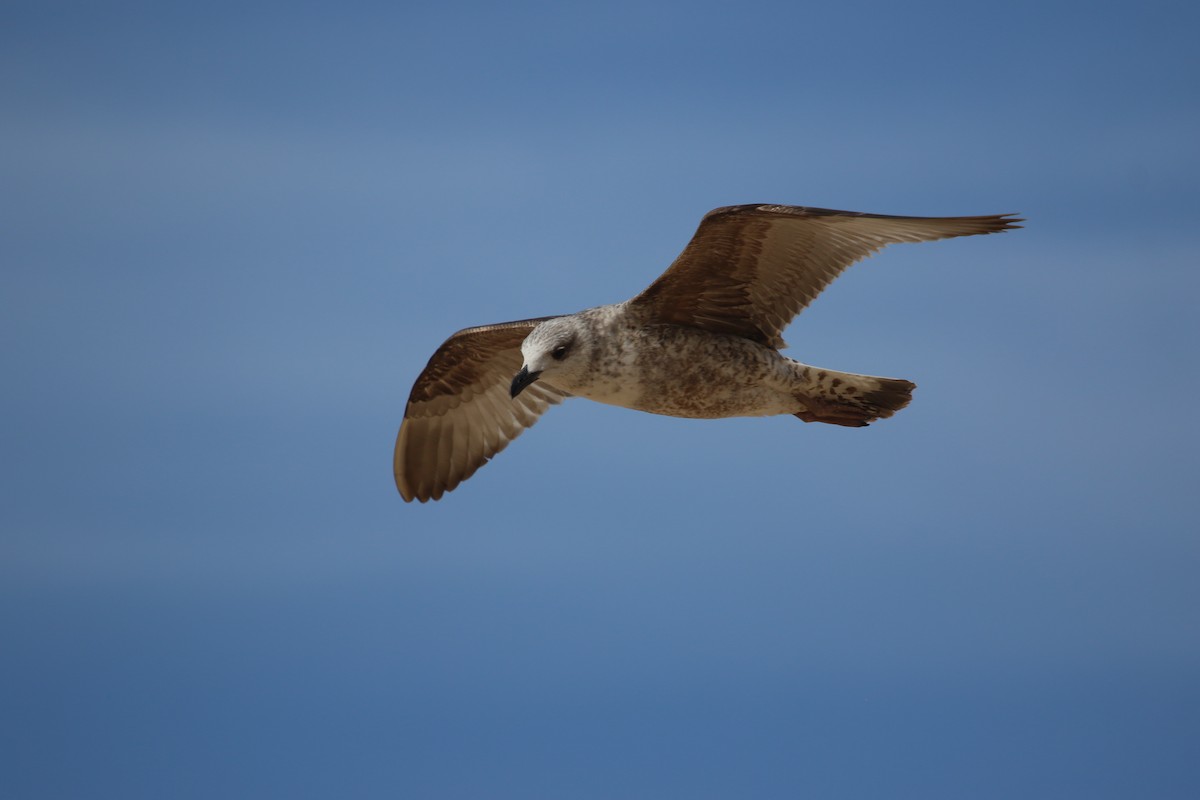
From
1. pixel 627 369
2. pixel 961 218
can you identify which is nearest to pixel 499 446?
pixel 627 369

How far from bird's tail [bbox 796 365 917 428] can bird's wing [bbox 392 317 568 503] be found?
2017 millimetres

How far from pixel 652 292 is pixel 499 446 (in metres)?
2.11

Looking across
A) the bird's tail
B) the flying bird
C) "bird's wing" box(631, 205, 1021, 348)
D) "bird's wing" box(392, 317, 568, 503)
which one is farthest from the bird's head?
"bird's wing" box(392, 317, 568, 503)

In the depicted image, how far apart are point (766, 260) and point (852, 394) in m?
0.96

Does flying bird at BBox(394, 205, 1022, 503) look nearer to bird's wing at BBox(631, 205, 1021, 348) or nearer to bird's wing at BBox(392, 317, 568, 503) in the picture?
bird's wing at BBox(631, 205, 1021, 348)

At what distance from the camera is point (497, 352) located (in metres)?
9.43

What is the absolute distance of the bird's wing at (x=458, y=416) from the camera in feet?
31.2

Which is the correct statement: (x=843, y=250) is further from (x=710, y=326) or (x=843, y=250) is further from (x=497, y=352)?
(x=497, y=352)

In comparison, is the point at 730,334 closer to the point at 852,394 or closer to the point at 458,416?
the point at 852,394

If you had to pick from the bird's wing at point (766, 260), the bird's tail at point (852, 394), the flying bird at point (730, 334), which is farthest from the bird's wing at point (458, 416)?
the bird's tail at point (852, 394)

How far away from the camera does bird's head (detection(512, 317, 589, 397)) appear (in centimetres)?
776

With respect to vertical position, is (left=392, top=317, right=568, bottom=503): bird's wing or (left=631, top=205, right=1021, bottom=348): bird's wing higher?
(left=631, top=205, right=1021, bottom=348): bird's wing

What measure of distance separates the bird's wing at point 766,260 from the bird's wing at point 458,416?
69.6 inches

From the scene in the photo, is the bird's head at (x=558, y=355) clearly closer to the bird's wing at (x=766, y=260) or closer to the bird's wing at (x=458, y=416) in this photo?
the bird's wing at (x=766, y=260)
